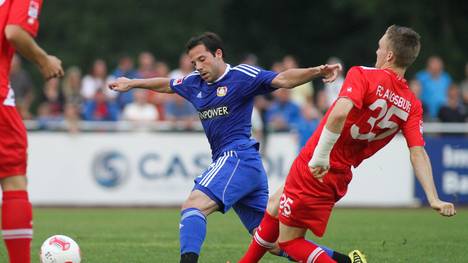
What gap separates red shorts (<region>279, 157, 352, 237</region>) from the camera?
288 inches

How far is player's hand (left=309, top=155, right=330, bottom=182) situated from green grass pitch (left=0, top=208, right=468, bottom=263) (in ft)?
8.40

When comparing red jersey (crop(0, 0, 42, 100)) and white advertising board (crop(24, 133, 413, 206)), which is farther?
white advertising board (crop(24, 133, 413, 206))

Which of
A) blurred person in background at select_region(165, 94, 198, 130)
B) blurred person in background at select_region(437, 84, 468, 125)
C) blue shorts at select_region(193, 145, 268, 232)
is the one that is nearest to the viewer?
blue shorts at select_region(193, 145, 268, 232)

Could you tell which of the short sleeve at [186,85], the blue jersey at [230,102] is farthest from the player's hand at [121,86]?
the blue jersey at [230,102]

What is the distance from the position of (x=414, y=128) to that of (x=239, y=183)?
1.64 metres

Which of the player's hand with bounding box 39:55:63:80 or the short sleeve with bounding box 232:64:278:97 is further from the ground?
the player's hand with bounding box 39:55:63:80

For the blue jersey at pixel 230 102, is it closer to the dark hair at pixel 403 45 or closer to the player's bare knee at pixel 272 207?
the player's bare knee at pixel 272 207

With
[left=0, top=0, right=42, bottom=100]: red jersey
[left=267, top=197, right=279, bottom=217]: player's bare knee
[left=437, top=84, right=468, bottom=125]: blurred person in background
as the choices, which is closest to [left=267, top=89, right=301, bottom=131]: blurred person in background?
[left=437, top=84, right=468, bottom=125]: blurred person in background

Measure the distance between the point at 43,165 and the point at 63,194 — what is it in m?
0.62

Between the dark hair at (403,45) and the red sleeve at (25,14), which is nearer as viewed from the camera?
the red sleeve at (25,14)

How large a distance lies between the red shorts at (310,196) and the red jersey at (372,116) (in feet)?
0.31

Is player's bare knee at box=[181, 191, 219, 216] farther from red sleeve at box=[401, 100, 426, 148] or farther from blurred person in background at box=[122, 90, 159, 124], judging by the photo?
blurred person in background at box=[122, 90, 159, 124]

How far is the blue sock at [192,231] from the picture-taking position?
7820 mm

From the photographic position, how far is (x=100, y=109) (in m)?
18.6
